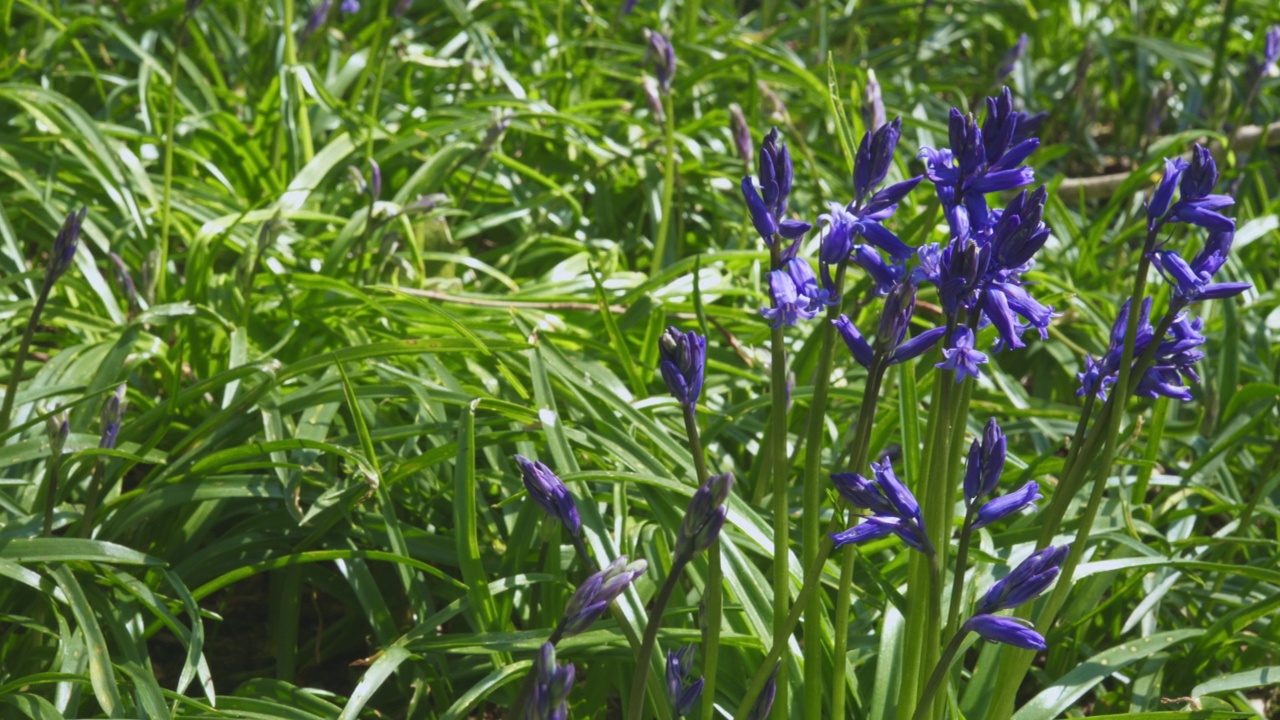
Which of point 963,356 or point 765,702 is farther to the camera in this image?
point 765,702

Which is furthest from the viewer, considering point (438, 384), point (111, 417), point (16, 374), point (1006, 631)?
point (438, 384)

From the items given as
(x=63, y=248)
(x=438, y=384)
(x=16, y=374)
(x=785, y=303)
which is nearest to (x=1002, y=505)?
(x=785, y=303)

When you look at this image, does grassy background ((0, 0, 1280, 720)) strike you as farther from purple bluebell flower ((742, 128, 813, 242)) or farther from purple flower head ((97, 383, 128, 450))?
purple bluebell flower ((742, 128, 813, 242))

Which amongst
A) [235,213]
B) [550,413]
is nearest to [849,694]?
[550,413]

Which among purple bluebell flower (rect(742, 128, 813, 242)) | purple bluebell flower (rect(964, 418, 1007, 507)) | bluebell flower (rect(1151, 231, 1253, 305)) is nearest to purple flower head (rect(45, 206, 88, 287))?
purple bluebell flower (rect(742, 128, 813, 242))

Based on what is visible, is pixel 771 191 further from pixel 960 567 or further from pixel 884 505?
pixel 960 567

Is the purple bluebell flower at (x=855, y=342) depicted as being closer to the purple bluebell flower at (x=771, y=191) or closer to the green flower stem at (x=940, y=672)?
the purple bluebell flower at (x=771, y=191)

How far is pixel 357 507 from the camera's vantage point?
2523 millimetres

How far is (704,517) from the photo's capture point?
4.46 ft

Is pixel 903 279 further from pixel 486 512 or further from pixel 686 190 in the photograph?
pixel 686 190

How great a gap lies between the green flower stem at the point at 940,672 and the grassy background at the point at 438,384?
44 centimetres

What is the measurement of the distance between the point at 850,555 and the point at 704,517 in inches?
18.7

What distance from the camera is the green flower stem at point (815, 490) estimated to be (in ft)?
5.34

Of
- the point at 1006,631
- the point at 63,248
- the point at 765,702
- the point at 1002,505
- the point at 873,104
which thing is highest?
the point at 873,104
